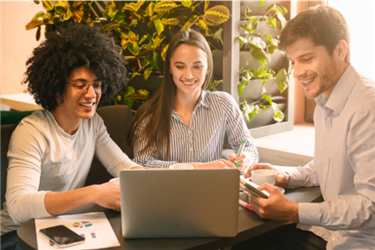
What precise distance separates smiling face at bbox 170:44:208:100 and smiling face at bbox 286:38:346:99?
689 mm

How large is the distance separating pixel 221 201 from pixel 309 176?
68cm

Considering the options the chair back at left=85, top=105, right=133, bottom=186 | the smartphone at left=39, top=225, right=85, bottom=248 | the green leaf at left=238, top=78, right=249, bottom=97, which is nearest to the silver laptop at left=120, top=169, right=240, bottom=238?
the smartphone at left=39, top=225, right=85, bottom=248

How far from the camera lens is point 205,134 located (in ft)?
6.90

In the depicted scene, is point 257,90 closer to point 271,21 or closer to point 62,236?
point 271,21

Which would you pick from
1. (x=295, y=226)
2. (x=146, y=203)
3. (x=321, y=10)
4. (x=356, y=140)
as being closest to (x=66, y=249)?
(x=146, y=203)

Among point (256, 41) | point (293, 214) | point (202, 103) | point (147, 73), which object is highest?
point (256, 41)

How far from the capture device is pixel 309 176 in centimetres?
157

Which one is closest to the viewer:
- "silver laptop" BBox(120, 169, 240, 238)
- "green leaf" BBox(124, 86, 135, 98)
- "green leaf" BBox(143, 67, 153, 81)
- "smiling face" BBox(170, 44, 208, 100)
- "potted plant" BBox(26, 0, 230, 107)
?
"silver laptop" BBox(120, 169, 240, 238)

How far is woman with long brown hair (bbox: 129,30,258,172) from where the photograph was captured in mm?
2014

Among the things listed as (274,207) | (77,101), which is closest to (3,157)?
(77,101)

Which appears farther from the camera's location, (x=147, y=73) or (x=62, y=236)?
(x=147, y=73)

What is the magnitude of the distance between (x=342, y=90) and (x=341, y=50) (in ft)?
0.53

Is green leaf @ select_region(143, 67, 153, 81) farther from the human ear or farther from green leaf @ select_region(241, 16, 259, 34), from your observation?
the human ear

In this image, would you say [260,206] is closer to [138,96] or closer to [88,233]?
[88,233]
